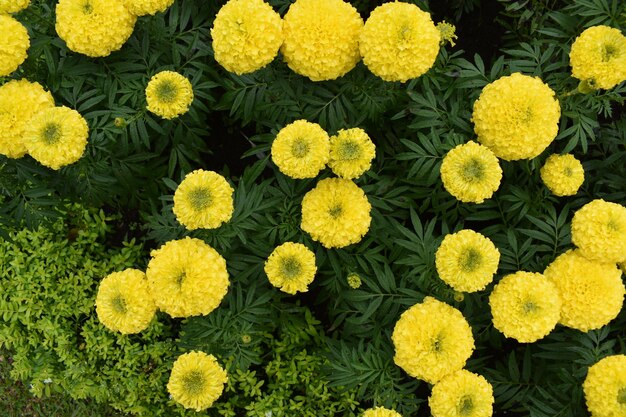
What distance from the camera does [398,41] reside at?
2604 millimetres

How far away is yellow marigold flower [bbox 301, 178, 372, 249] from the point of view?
2.73 meters

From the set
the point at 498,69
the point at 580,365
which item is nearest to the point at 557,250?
the point at 580,365

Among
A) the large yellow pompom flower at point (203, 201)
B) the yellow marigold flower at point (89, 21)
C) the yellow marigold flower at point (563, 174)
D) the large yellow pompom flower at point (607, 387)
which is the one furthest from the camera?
the yellow marigold flower at point (563, 174)

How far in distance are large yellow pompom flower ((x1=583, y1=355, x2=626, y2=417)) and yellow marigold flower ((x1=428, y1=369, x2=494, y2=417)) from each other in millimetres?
466

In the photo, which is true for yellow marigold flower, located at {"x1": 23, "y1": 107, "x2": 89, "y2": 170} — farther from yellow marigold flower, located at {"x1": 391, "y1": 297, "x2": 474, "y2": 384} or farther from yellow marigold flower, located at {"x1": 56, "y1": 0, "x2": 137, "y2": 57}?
yellow marigold flower, located at {"x1": 391, "y1": 297, "x2": 474, "y2": 384}

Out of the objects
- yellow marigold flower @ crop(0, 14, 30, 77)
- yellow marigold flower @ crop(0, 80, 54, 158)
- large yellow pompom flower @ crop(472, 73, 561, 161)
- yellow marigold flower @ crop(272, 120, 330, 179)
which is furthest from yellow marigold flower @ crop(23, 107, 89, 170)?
large yellow pompom flower @ crop(472, 73, 561, 161)

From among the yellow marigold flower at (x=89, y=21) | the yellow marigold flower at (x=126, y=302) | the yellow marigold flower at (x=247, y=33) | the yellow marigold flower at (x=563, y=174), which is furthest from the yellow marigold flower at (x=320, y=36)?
the yellow marigold flower at (x=126, y=302)

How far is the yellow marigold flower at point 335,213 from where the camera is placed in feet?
8.96

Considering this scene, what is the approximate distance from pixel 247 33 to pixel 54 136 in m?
1.05

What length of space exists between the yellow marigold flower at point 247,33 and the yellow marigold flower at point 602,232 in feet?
5.69

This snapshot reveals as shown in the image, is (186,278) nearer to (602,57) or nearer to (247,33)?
(247,33)

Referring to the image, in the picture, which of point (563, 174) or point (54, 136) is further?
point (563, 174)

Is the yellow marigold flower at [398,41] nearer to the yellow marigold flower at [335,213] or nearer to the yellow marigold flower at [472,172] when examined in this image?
the yellow marigold flower at [472,172]

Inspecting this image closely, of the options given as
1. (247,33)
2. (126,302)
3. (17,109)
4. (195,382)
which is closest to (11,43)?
(17,109)
